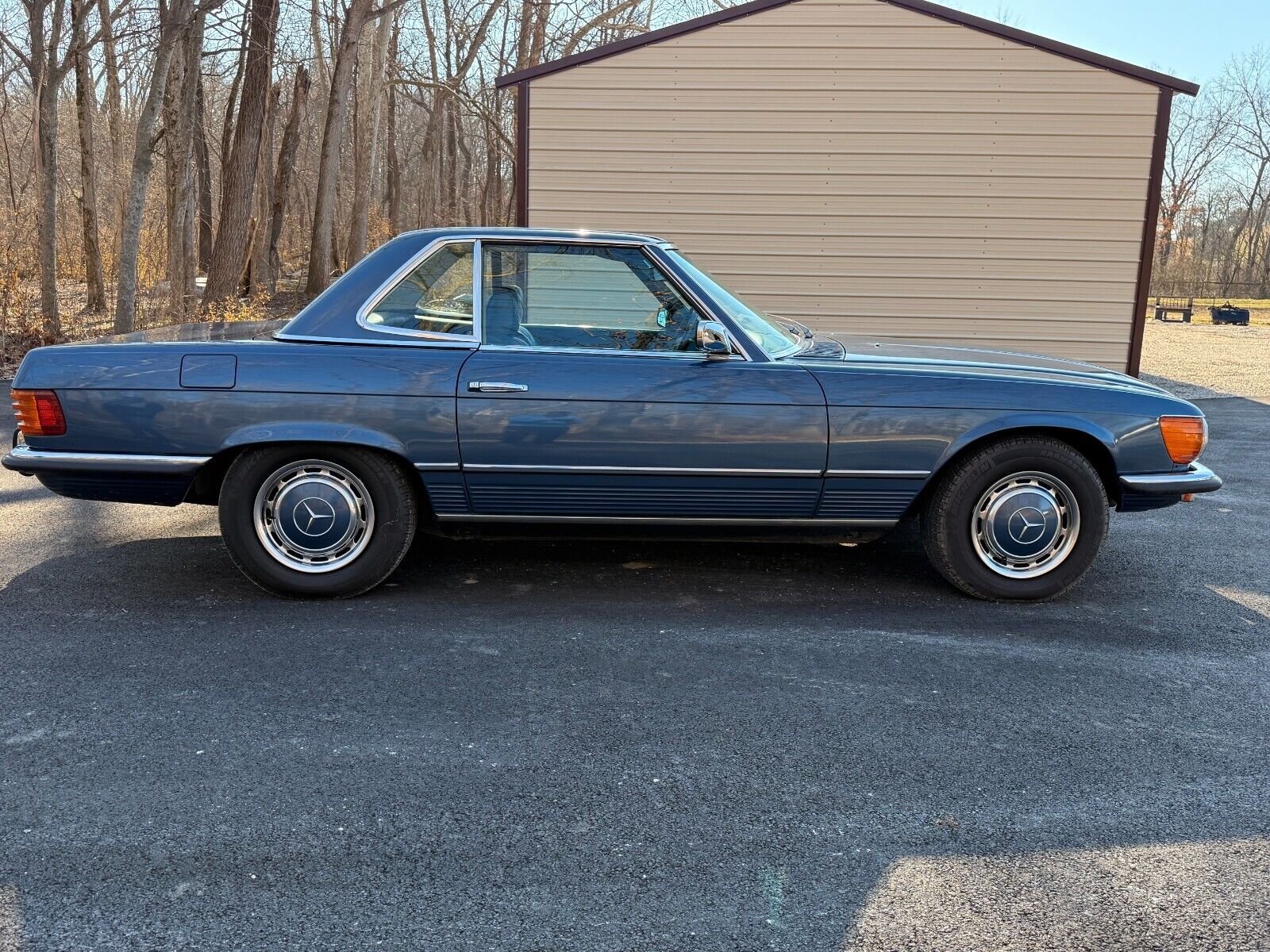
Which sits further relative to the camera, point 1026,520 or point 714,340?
point 1026,520

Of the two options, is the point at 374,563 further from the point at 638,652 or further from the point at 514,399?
the point at 638,652

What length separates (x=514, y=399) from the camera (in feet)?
14.2

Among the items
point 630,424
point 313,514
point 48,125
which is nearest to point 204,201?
point 48,125

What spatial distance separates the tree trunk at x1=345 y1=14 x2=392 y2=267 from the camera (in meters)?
23.4

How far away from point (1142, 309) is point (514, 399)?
25.9 ft

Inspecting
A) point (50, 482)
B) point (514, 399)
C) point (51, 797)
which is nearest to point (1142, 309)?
point (514, 399)

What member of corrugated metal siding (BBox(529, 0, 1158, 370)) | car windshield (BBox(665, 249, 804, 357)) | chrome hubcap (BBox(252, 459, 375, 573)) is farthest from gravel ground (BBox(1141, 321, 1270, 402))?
chrome hubcap (BBox(252, 459, 375, 573))

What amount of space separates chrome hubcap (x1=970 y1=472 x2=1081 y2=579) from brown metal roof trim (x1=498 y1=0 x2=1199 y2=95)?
6755mm

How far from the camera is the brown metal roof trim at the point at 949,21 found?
9812mm

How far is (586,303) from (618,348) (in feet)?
0.91

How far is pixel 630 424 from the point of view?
4348 mm

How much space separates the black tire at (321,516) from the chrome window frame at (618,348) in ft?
2.33

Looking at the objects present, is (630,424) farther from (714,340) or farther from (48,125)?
(48,125)

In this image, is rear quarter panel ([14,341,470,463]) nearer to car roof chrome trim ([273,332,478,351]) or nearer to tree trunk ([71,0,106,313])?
car roof chrome trim ([273,332,478,351])
